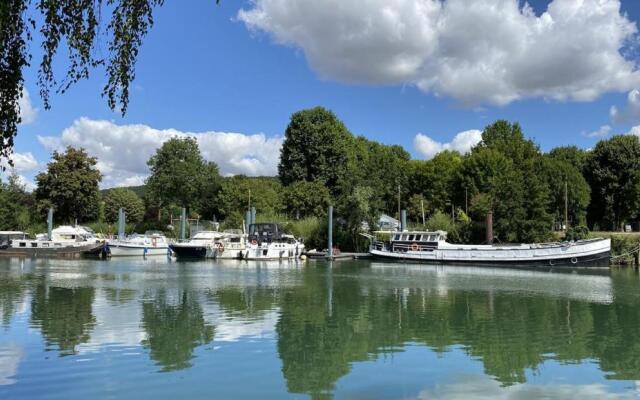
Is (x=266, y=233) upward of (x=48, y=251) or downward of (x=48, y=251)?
upward

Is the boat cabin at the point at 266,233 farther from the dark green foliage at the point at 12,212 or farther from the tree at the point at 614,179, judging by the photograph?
the tree at the point at 614,179

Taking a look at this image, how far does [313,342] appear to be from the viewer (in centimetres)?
1539

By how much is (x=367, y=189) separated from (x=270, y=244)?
15.2m

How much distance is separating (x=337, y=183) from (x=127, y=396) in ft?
217

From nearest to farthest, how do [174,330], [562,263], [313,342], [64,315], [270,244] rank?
[313,342]
[174,330]
[64,315]
[562,263]
[270,244]

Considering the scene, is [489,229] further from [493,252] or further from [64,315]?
[64,315]

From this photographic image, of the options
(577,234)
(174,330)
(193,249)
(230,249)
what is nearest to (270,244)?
(230,249)

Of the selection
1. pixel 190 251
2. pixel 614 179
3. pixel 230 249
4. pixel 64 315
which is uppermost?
pixel 614 179

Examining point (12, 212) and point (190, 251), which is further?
point (12, 212)

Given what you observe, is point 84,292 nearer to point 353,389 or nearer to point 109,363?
point 109,363

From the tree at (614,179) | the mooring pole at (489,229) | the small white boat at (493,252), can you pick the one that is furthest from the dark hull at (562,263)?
the tree at (614,179)

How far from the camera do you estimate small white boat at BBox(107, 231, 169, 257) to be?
56.6 meters

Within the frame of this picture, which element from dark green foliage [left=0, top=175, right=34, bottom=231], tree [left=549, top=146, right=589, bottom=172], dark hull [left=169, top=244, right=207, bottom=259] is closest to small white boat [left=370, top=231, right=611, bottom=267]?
dark hull [left=169, top=244, right=207, bottom=259]

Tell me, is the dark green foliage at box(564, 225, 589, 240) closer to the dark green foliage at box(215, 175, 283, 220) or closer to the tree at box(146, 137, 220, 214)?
the dark green foliage at box(215, 175, 283, 220)
